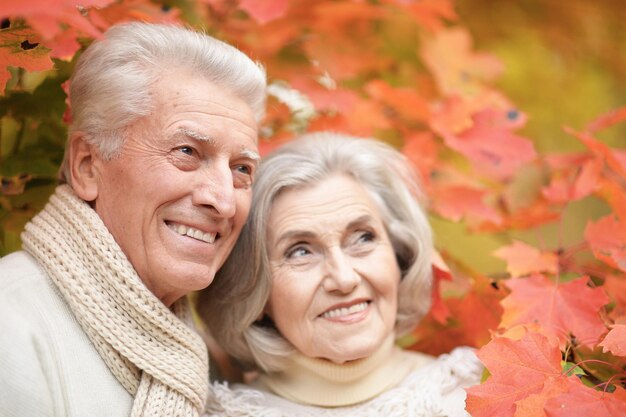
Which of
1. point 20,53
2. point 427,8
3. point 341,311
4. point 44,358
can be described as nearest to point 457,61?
point 427,8

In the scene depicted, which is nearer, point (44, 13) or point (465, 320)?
point (44, 13)

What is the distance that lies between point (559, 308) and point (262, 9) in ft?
4.86

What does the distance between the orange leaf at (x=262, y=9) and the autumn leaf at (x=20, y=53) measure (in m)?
0.78

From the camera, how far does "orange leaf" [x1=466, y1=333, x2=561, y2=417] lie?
1871mm

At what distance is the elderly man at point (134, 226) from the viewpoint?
1887mm

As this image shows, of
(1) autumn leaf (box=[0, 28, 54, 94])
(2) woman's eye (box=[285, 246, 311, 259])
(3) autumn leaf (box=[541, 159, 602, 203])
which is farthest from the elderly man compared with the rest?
(3) autumn leaf (box=[541, 159, 602, 203])

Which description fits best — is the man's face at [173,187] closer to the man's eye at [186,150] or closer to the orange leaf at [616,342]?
the man's eye at [186,150]

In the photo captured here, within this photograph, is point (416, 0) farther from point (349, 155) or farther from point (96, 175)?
point (96, 175)

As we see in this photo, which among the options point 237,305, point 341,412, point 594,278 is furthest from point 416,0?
point 341,412

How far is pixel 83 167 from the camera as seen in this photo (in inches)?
81.9

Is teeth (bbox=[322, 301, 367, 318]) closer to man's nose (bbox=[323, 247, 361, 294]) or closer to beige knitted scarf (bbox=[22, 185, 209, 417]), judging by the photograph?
man's nose (bbox=[323, 247, 361, 294])

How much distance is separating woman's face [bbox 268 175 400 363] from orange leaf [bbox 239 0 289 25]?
0.65 m

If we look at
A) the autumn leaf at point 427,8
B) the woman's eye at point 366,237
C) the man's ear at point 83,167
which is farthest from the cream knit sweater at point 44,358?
the autumn leaf at point 427,8

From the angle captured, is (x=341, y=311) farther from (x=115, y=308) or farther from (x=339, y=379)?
(x=115, y=308)
